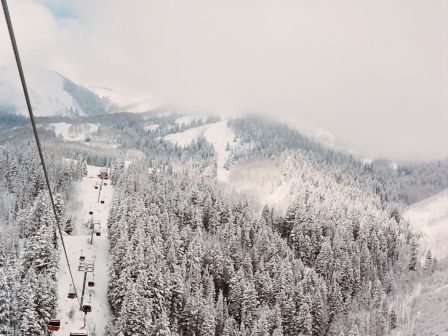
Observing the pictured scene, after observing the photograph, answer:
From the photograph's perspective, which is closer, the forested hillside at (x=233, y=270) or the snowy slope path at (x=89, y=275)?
the snowy slope path at (x=89, y=275)

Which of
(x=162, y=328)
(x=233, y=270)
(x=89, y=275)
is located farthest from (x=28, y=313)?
(x=233, y=270)

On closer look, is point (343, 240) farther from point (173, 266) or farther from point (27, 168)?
point (27, 168)

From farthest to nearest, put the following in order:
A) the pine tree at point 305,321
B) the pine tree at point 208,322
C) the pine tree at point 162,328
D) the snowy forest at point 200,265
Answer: the pine tree at point 305,321
the pine tree at point 208,322
the snowy forest at point 200,265
the pine tree at point 162,328

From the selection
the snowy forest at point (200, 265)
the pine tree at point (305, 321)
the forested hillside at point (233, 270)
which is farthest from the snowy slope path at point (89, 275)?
the pine tree at point (305, 321)

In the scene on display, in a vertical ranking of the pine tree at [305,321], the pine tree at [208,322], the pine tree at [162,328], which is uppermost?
the pine tree at [162,328]

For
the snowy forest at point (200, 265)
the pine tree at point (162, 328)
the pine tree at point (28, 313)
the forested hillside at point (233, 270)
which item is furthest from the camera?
the forested hillside at point (233, 270)

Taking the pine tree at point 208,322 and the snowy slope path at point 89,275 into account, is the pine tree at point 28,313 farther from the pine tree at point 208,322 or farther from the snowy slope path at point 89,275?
the pine tree at point 208,322

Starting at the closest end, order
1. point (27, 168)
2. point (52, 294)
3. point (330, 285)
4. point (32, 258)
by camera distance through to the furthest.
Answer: point (52, 294), point (32, 258), point (330, 285), point (27, 168)

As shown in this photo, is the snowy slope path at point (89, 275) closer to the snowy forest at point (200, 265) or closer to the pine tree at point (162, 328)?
the snowy forest at point (200, 265)

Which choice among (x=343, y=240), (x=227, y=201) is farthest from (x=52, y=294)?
(x=343, y=240)

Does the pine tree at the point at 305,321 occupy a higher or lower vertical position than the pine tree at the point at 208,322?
lower
